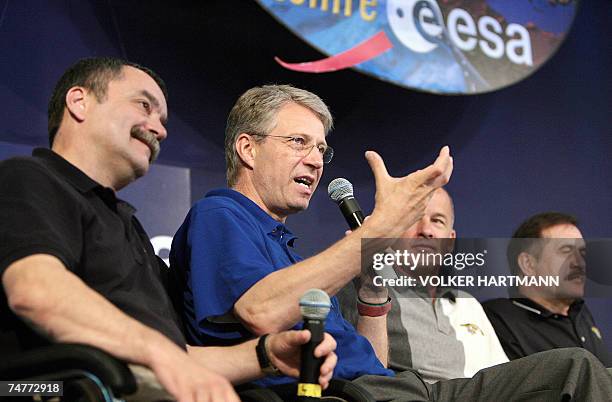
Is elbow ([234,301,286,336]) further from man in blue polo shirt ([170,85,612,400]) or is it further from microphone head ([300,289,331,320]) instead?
microphone head ([300,289,331,320])

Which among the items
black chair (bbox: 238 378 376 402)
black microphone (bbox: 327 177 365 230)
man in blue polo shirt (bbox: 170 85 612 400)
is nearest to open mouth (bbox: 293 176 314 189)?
man in blue polo shirt (bbox: 170 85 612 400)

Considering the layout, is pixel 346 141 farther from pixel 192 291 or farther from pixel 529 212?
pixel 192 291

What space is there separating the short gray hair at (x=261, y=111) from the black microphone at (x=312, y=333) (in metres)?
0.87

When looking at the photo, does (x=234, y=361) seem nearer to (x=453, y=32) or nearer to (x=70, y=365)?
(x=70, y=365)

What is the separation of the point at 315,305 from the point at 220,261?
43 cm

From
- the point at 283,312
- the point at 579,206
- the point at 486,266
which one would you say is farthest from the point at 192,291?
the point at 579,206

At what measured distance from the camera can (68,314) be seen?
1.20 meters

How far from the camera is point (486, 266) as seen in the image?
3.69 meters

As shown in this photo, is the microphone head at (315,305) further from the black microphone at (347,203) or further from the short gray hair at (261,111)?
the short gray hair at (261,111)

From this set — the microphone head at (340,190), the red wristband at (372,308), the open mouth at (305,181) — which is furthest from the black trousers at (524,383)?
the open mouth at (305,181)

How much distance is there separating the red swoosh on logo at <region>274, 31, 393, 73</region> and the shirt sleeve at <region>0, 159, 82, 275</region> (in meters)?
2.06

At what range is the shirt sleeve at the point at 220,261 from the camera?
1.63m

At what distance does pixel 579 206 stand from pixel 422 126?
1.01 metres

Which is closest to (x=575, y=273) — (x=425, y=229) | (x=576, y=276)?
(x=576, y=276)
